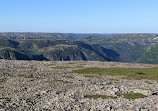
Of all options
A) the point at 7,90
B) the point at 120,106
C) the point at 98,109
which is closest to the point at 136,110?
the point at 120,106

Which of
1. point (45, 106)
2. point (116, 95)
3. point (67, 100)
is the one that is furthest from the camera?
point (116, 95)

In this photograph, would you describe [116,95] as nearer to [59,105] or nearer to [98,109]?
[98,109]

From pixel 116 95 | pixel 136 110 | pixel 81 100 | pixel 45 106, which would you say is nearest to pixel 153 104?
pixel 136 110

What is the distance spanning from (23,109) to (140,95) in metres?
22.4

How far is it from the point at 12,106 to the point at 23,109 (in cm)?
197

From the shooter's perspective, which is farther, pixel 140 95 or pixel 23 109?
pixel 140 95

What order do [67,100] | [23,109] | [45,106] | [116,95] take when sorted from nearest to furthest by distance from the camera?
[23,109] → [45,106] → [67,100] → [116,95]

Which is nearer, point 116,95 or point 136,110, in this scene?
point 136,110

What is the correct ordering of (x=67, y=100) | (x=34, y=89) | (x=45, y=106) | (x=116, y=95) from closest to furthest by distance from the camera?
(x=45, y=106)
(x=67, y=100)
(x=116, y=95)
(x=34, y=89)

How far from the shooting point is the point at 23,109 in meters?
30.6

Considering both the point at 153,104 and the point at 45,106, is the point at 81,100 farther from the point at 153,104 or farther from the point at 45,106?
the point at 153,104

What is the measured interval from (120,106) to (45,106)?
11.7 meters

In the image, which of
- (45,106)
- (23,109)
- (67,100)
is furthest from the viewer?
(67,100)

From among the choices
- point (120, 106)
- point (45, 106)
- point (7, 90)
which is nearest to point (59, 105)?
point (45, 106)
